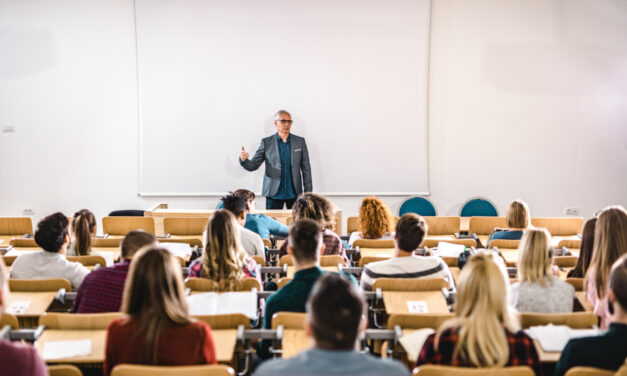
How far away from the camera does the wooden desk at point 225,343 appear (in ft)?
9.25

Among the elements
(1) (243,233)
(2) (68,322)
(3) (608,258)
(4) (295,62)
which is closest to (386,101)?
(4) (295,62)

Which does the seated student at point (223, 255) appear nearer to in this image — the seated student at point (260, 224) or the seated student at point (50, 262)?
the seated student at point (50, 262)

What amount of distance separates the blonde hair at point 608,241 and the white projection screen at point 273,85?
4.67m

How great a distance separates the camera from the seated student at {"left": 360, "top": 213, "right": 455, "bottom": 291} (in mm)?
3947

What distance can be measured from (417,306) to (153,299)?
1666 millimetres

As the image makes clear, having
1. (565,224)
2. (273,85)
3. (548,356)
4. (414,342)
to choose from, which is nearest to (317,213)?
(414,342)

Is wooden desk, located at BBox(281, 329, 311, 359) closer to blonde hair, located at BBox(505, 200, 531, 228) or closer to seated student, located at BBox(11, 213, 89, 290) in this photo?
seated student, located at BBox(11, 213, 89, 290)

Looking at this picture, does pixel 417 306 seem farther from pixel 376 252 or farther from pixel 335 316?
pixel 335 316

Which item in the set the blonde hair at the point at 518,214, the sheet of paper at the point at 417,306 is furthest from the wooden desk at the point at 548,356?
the blonde hair at the point at 518,214

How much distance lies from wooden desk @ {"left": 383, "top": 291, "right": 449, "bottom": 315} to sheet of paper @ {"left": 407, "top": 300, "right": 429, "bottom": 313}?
2 cm

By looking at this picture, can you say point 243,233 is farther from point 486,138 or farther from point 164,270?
point 486,138

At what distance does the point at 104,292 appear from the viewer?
3480mm

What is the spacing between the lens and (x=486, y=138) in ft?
28.3

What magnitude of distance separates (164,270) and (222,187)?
5.99 metres
